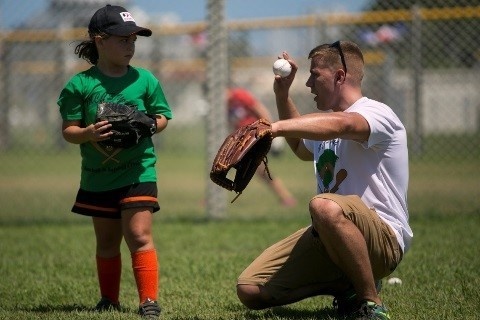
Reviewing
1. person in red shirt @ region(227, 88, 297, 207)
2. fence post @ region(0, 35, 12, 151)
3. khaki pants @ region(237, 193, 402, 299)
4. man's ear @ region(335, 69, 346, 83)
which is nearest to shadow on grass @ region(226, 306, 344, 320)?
khaki pants @ region(237, 193, 402, 299)

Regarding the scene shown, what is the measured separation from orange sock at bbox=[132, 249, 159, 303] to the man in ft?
1.74

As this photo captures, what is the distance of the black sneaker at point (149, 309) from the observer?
4.94 meters

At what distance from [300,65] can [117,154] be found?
6.14 meters

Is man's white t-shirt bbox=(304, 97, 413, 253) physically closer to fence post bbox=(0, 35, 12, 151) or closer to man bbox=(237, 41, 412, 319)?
man bbox=(237, 41, 412, 319)

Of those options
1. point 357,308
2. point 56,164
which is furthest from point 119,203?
point 56,164

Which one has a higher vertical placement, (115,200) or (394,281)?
(115,200)

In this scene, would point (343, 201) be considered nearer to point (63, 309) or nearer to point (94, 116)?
point (94, 116)

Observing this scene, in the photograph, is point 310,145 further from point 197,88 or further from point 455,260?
point 197,88

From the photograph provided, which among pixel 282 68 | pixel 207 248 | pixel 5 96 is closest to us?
pixel 282 68

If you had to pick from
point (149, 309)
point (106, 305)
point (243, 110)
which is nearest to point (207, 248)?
point (106, 305)

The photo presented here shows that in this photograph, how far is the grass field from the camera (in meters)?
5.29

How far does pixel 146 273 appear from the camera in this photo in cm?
512

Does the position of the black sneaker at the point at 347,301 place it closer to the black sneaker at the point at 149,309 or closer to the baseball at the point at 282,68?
the black sneaker at the point at 149,309

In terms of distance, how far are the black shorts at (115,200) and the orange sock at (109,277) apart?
0.34 meters
